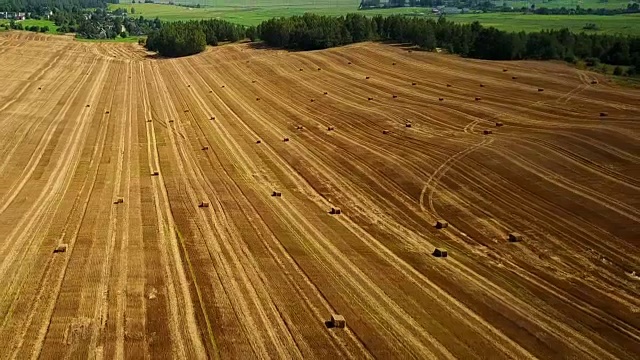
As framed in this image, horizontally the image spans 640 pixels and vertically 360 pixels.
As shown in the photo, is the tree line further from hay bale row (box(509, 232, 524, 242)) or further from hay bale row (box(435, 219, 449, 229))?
hay bale row (box(509, 232, 524, 242))

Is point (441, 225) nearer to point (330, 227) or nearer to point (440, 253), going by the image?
point (440, 253)

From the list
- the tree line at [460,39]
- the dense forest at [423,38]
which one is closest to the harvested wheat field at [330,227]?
the tree line at [460,39]

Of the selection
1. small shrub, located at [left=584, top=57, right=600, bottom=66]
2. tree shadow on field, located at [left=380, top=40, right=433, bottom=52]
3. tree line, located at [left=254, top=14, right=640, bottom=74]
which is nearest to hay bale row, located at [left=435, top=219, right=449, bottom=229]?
tree line, located at [left=254, top=14, right=640, bottom=74]

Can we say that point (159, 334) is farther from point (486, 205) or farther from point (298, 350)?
point (486, 205)

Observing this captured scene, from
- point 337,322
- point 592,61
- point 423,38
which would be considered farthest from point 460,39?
point 337,322

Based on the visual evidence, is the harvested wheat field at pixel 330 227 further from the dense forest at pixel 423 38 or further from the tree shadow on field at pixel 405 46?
the tree shadow on field at pixel 405 46

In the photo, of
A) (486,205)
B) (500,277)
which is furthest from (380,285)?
(486,205)
